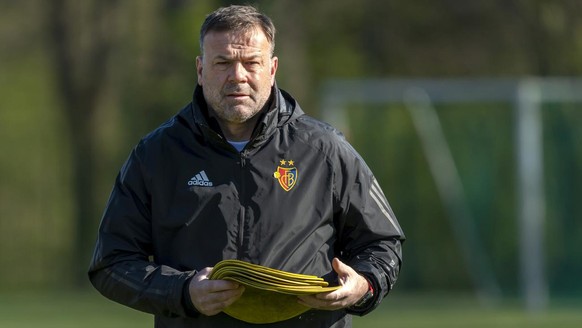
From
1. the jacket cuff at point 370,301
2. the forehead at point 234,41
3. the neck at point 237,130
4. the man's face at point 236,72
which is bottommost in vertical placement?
the jacket cuff at point 370,301

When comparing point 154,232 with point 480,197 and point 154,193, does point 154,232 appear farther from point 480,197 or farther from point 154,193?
point 480,197

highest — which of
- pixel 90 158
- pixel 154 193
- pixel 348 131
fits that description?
pixel 154 193

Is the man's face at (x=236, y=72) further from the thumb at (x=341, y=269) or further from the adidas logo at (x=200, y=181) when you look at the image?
the thumb at (x=341, y=269)

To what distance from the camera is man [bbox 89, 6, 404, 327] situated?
16.0 ft

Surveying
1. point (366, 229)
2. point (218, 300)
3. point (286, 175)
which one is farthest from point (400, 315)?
point (218, 300)

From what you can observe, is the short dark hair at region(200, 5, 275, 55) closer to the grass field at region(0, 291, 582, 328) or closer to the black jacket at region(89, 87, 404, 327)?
the black jacket at region(89, 87, 404, 327)

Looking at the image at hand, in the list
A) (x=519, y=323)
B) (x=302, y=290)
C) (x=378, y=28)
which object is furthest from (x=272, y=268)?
(x=378, y=28)

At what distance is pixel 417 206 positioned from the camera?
20031 millimetres

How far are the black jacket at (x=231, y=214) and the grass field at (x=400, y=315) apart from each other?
950 cm

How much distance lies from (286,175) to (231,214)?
0.23 meters

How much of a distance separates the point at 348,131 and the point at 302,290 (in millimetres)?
15336

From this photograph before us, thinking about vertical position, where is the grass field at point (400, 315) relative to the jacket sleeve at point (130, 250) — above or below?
below

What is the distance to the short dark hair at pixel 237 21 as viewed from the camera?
489 cm

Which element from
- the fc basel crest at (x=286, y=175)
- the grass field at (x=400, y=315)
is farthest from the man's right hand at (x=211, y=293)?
the grass field at (x=400, y=315)
